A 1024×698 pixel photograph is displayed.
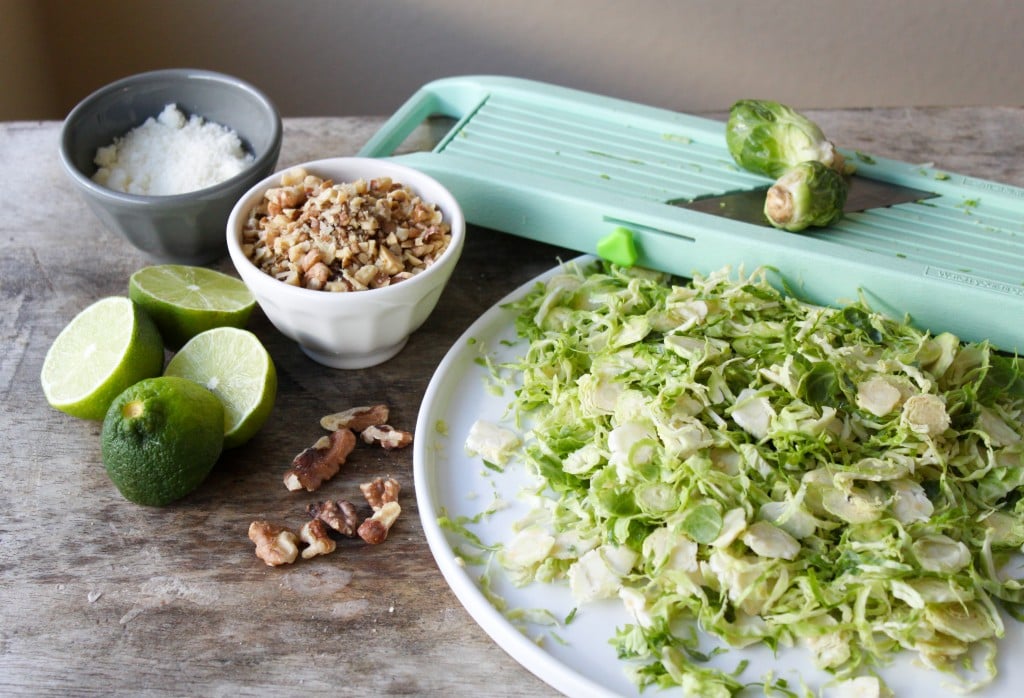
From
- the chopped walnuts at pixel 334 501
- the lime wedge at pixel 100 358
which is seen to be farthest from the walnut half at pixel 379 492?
the lime wedge at pixel 100 358

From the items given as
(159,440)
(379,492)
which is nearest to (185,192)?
(159,440)

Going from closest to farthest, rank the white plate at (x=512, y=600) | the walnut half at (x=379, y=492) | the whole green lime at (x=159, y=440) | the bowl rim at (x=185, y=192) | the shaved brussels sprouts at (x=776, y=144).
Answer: the white plate at (x=512, y=600) → the whole green lime at (x=159, y=440) → the walnut half at (x=379, y=492) → the bowl rim at (x=185, y=192) → the shaved brussels sprouts at (x=776, y=144)

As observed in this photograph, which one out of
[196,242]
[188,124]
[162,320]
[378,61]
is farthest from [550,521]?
[378,61]

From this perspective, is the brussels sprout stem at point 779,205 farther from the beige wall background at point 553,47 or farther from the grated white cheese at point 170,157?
the beige wall background at point 553,47

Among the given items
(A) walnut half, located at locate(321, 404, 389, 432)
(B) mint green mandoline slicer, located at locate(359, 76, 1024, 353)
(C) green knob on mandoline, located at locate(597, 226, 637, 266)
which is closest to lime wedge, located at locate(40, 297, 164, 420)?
(A) walnut half, located at locate(321, 404, 389, 432)

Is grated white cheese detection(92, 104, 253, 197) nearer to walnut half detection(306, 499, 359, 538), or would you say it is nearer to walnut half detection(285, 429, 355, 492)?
walnut half detection(285, 429, 355, 492)
